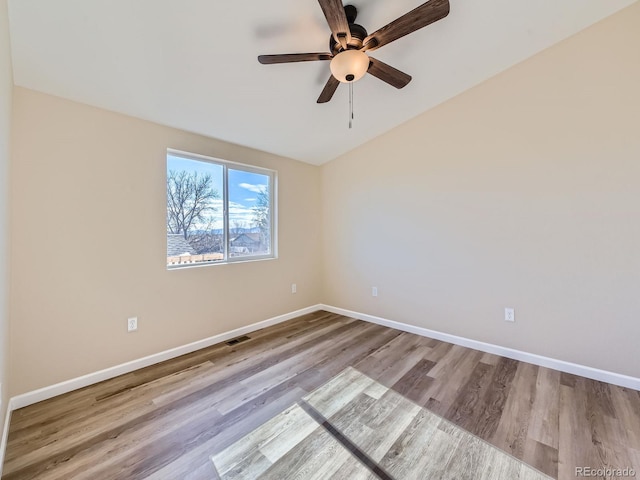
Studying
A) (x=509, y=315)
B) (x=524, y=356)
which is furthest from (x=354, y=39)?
(x=524, y=356)

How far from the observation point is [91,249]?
6.89 ft

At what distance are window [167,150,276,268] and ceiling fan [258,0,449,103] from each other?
1555 mm

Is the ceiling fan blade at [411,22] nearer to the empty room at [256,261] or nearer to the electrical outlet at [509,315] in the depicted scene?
the empty room at [256,261]

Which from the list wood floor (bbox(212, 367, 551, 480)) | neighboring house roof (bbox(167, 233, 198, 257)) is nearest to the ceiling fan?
neighboring house roof (bbox(167, 233, 198, 257))

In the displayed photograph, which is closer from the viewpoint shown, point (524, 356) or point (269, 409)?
point (269, 409)

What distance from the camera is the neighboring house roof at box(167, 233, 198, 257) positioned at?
2.60 meters

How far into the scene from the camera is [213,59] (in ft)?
6.22

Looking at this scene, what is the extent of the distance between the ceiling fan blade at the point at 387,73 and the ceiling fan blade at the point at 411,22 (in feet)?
0.44

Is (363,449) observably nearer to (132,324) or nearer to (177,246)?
(132,324)

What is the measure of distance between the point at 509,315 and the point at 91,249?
371cm

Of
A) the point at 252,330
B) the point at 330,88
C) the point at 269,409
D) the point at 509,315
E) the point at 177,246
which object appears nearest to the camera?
the point at 269,409

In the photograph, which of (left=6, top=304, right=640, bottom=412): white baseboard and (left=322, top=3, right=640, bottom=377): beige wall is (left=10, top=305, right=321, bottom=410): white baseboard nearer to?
(left=6, top=304, right=640, bottom=412): white baseboard

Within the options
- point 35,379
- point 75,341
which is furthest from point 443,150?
point 35,379

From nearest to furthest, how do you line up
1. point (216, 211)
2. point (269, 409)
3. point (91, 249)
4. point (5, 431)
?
1. point (5, 431)
2. point (269, 409)
3. point (91, 249)
4. point (216, 211)
